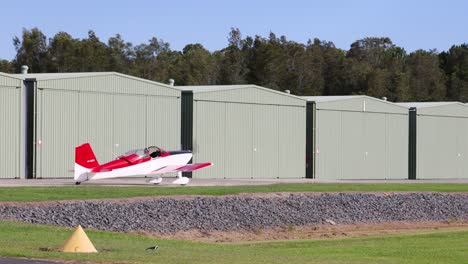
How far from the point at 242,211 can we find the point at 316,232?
122 inches

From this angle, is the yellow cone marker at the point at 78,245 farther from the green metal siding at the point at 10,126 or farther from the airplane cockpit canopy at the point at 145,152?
the green metal siding at the point at 10,126

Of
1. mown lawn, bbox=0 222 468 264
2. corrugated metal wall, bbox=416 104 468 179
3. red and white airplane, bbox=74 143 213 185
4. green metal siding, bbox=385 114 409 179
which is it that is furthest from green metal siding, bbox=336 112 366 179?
mown lawn, bbox=0 222 468 264

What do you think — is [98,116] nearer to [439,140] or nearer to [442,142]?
[439,140]

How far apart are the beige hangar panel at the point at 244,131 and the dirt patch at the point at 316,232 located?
16.8m

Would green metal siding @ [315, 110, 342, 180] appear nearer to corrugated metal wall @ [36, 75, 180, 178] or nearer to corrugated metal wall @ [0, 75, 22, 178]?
corrugated metal wall @ [36, 75, 180, 178]

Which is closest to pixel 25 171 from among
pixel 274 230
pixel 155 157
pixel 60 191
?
pixel 155 157

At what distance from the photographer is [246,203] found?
40375mm

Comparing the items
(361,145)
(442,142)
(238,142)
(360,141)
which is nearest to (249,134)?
(238,142)

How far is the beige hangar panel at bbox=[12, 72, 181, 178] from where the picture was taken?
165 ft

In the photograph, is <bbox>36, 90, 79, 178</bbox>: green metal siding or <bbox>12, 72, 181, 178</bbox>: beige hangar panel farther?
<bbox>12, 72, 181, 178</bbox>: beige hangar panel

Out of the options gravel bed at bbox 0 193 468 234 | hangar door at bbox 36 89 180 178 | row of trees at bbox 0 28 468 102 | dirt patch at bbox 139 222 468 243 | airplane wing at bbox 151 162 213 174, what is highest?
row of trees at bbox 0 28 468 102

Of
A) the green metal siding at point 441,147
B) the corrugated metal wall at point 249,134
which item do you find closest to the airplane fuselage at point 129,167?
the corrugated metal wall at point 249,134

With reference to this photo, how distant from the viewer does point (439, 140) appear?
2968 inches

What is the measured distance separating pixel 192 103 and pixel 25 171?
1182 cm
